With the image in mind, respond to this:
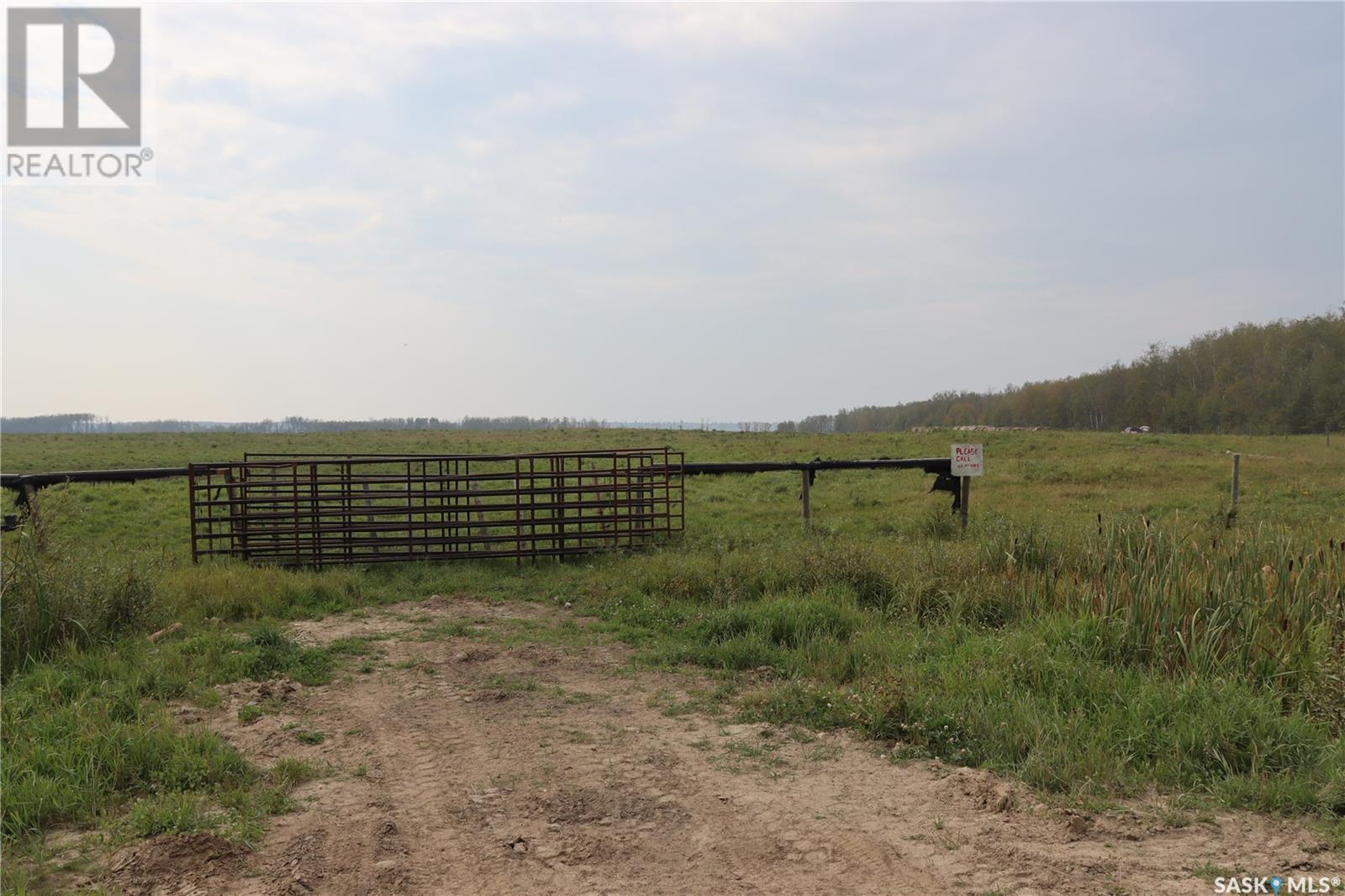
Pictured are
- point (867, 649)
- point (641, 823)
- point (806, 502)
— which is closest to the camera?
point (641, 823)

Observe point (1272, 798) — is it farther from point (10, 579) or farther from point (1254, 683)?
point (10, 579)

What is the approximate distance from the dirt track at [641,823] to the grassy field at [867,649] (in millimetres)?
357

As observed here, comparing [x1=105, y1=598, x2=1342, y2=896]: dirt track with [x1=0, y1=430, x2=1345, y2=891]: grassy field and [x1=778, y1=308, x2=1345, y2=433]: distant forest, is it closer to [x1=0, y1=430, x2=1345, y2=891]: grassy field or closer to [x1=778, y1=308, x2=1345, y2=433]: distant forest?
[x1=0, y1=430, x2=1345, y2=891]: grassy field

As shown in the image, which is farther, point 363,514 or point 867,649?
point 363,514

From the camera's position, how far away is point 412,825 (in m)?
4.56

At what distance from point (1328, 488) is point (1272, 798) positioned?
20.4 meters

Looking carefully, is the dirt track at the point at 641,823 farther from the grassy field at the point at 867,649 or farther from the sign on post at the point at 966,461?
the sign on post at the point at 966,461

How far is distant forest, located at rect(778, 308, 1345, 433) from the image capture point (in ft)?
201

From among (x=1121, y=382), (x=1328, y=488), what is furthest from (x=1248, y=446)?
(x=1121, y=382)

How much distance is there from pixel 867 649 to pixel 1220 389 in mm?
75995

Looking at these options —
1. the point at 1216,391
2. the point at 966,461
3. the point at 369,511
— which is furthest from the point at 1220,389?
the point at 369,511

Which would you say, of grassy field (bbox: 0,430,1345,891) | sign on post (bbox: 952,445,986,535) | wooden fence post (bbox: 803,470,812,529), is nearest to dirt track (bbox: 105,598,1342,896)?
grassy field (bbox: 0,430,1345,891)

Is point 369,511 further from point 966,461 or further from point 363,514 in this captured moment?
point 966,461

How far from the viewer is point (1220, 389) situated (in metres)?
68.8
